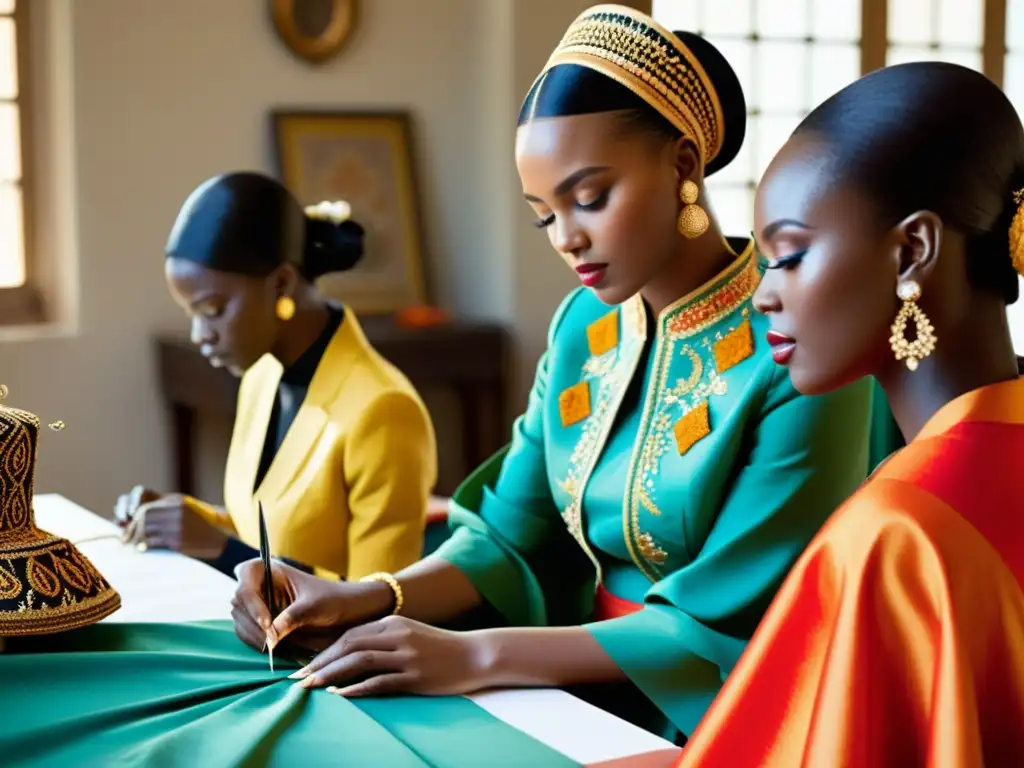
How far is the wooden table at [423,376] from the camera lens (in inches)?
168

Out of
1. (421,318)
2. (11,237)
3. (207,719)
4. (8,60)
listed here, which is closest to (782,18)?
(421,318)

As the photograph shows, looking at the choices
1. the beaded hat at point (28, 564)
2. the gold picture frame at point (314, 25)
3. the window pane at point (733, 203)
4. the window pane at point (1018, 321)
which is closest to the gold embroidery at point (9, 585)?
the beaded hat at point (28, 564)

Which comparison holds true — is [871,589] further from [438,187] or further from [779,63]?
[779,63]

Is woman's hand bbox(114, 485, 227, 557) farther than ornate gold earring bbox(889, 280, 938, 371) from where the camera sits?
Yes

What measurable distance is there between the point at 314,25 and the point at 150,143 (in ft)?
2.24

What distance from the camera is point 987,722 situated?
983mm

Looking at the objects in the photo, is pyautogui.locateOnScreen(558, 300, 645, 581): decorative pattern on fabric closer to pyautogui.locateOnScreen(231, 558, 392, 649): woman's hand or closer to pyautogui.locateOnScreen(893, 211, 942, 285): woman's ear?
pyautogui.locateOnScreen(231, 558, 392, 649): woman's hand

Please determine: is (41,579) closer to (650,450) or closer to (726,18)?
(650,450)

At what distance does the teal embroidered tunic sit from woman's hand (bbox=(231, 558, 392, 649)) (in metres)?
0.26

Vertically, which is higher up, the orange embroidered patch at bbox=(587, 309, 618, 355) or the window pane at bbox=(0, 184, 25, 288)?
the window pane at bbox=(0, 184, 25, 288)

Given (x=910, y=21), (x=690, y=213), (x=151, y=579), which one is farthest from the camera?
(x=910, y=21)

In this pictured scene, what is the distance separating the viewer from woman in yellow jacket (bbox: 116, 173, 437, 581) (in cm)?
225

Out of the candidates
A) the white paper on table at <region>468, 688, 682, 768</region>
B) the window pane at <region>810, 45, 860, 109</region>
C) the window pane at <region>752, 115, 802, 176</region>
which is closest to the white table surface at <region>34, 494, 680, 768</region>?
the white paper on table at <region>468, 688, 682, 768</region>

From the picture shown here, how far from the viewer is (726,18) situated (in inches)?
209
